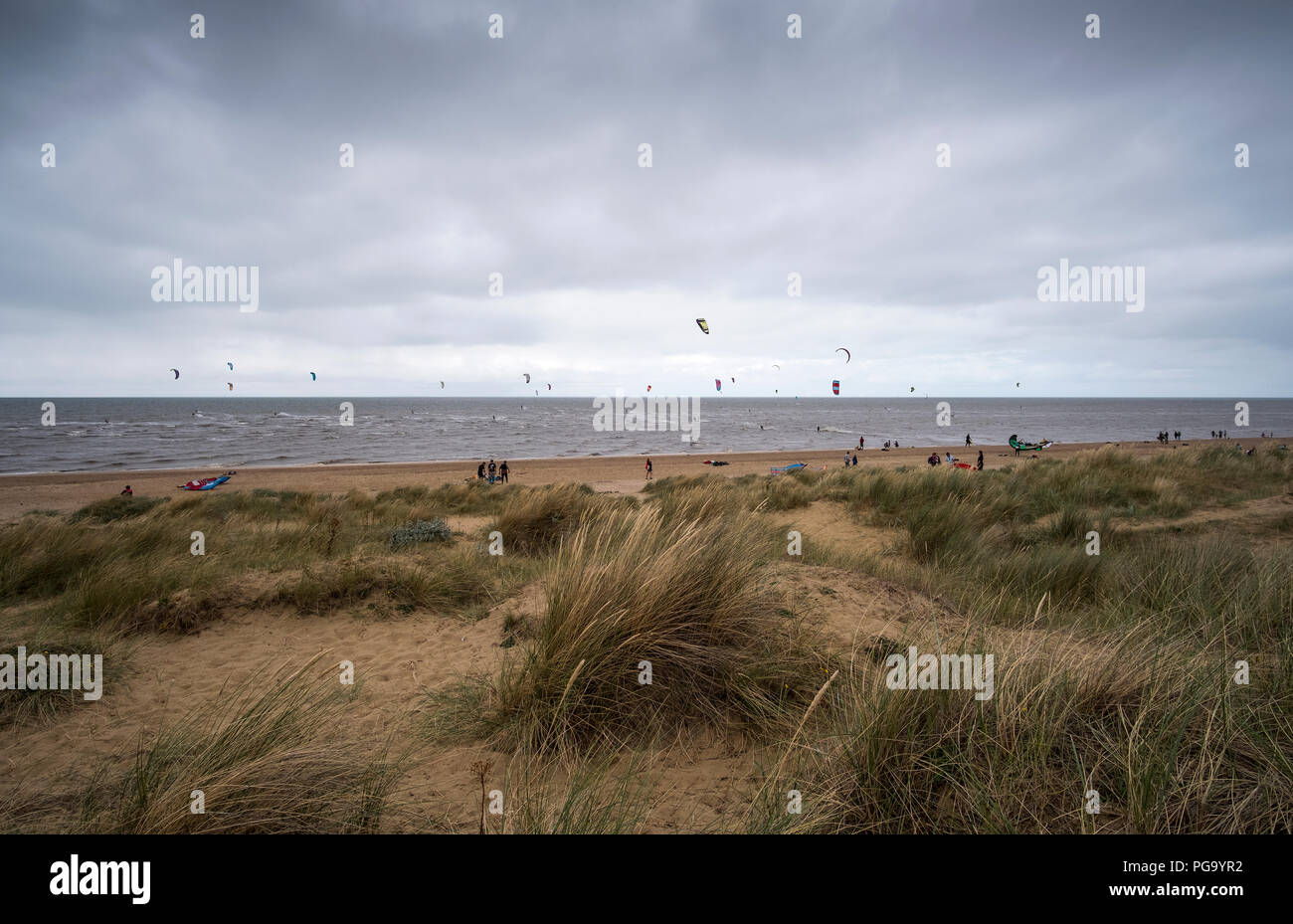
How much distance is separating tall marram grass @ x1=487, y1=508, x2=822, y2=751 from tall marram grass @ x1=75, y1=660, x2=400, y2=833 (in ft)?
3.04

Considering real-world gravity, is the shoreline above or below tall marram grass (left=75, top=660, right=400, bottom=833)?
below

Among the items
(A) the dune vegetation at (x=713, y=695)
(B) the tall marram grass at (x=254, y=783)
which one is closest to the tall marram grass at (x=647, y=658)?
(A) the dune vegetation at (x=713, y=695)

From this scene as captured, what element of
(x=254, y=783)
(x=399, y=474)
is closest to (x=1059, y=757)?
(x=254, y=783)

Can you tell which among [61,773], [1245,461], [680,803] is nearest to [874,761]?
[680,803]

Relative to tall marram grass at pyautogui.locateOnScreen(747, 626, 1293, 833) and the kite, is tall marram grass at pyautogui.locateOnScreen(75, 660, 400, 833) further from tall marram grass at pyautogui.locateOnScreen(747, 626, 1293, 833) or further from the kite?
the kite

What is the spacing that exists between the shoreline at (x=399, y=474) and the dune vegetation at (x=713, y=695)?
17271 mm

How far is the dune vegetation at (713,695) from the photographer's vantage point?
2.30m

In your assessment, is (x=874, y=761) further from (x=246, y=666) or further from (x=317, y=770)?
(x=246, y=666)

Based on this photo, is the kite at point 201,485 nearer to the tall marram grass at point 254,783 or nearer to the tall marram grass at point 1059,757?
the tall marram grass at point 254,783

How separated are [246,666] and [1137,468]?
21210mm

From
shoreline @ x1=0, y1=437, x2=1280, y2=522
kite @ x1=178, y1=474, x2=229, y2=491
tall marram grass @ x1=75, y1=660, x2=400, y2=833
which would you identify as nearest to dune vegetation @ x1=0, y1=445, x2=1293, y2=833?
tall marram grass @ x1=75, y1=660, x2=400, y2=833

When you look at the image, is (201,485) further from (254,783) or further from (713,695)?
(713,695)

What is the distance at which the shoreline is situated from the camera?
957 inches
